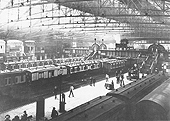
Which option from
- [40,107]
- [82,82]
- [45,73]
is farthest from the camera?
[82,82]

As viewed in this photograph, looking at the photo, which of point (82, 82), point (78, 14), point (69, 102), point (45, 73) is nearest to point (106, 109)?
point (69, 102)

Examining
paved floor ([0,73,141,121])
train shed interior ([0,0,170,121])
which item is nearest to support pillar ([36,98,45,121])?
train shed interior ([0,0,170,121])

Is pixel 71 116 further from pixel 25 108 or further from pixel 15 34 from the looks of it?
pixel 15 34

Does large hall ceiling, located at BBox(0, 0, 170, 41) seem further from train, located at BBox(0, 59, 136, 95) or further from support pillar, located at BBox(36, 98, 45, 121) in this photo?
support pillar, located at BBox(36, 98, 45, 121)

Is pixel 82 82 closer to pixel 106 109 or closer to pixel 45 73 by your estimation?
pixel 45 73

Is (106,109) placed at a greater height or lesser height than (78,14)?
lesser

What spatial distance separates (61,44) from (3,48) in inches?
759

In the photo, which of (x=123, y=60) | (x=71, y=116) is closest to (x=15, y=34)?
(x=123, y=60)

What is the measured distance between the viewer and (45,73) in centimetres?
1839

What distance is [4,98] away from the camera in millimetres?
13234

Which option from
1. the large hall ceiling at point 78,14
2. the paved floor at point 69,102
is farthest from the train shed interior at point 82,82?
the large hall ceiling at point 78,14

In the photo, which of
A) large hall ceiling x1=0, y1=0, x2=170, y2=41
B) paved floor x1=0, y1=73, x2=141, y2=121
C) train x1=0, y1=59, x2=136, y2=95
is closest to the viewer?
paved floor x1=0, y1=73, x2=141, y2=121

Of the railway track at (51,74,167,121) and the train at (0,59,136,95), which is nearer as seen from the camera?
the railway track at (51,74,167,121)

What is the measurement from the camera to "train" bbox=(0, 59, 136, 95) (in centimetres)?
1434
